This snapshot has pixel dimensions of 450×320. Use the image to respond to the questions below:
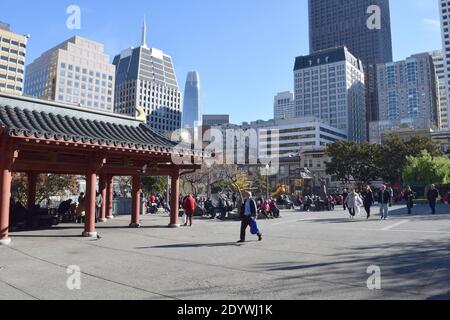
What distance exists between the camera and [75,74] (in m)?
118

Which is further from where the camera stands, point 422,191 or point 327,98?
point 327,98

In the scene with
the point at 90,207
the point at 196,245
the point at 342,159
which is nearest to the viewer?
the point at 196,245

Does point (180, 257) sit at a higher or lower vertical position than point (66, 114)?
lower

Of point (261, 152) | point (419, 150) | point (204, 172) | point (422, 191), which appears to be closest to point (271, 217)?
point (204, 172)

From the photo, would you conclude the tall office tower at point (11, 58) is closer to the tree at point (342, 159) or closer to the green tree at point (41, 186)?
the tree at point (342, 159)

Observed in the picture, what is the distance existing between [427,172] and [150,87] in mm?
110973

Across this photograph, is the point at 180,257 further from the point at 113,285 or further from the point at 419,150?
the point at 419,150

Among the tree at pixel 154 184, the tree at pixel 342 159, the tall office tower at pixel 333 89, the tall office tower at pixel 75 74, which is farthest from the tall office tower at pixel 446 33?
the tree at pixel 154 184

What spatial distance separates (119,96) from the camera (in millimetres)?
142625

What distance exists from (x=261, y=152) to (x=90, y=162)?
119216 mm

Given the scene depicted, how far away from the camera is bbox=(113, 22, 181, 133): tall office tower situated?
138m

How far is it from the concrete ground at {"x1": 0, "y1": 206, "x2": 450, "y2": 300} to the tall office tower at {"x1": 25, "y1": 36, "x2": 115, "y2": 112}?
113237mm

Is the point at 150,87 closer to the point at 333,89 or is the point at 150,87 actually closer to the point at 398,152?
the point at 333,89

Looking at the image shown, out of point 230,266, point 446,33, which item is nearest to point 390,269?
point 230,266
